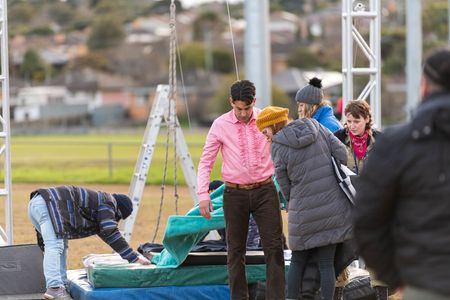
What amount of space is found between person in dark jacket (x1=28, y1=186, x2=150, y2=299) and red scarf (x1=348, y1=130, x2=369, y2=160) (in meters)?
1.80

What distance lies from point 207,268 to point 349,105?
69.0 inches

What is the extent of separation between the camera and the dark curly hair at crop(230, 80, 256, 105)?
26.4 feet

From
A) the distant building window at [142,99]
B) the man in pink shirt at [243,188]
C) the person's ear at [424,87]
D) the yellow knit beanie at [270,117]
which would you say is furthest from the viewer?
the distant building window at [142,99]

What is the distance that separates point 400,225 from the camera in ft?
14.1

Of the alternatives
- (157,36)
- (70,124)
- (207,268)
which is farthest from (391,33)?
(207,268)

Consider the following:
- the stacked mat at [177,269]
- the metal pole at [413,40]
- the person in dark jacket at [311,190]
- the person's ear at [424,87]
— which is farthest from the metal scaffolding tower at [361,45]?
the metal pole at [413,40]

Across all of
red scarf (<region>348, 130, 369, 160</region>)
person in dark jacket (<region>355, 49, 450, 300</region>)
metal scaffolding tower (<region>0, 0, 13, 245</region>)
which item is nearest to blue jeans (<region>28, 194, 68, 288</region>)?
metal scaffolding tower (<region>0, 0, 13, 245</region>)

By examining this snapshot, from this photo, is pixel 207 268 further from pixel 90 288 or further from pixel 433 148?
pixel 433 148

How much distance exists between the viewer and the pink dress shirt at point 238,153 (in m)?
8.17

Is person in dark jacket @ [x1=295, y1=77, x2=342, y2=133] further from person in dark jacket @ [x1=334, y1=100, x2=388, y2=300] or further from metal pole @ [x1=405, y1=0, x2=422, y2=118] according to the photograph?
metal pole @ [x1=405, y1=0, x2=422, y2=118]

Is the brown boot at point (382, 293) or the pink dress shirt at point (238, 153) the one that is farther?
the brown boot at point (382, 293)

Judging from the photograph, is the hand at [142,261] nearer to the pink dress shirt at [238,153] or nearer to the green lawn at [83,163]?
the pink dress shirt at [238,153]

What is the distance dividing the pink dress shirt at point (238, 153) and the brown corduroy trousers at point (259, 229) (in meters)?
0.11

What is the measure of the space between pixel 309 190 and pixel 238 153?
80 centimetres
